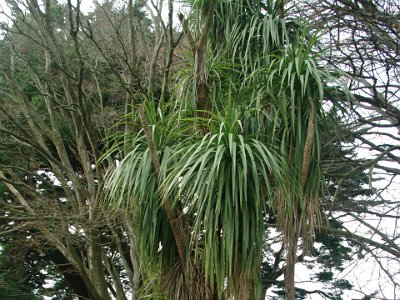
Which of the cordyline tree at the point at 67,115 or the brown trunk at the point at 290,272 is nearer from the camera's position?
the brown trunk at the point at 290,272

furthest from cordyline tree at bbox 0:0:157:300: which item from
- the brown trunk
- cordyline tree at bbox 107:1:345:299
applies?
the brown trunk

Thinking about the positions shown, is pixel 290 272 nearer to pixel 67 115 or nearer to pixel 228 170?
pixel 228 170

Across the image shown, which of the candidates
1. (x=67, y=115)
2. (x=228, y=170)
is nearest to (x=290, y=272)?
(x=228, y=170)

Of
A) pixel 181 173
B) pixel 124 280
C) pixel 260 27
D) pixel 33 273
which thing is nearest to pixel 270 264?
pixel 124 280

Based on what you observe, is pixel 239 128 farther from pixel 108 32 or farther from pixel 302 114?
pixel 108 32

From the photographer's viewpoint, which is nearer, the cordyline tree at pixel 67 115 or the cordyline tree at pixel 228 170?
the cordyline tree at pixel 228 170

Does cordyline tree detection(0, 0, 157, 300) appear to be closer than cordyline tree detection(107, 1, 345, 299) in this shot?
No

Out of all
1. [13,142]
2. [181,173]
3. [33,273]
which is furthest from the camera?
[33,273]

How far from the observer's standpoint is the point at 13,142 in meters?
7.82

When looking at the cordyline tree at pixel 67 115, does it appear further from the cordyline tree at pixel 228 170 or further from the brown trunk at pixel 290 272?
the brown trunk at pixel 290 272

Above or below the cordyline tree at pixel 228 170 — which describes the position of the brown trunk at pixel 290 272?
below

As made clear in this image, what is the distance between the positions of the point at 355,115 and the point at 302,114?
267 cm

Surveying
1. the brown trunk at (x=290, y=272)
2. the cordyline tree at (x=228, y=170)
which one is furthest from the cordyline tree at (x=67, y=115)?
the brown trunk at (x=290, y=272)

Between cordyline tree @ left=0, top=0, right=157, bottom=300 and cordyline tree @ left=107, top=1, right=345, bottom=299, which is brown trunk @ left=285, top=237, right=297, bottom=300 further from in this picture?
cordyline tree @ left=0, top=0, right=157, bottom=300
